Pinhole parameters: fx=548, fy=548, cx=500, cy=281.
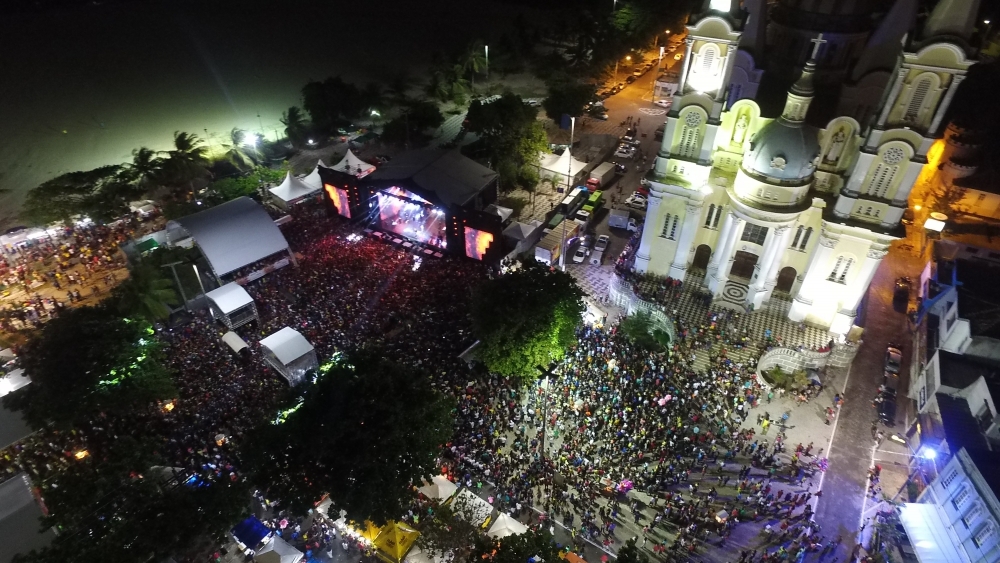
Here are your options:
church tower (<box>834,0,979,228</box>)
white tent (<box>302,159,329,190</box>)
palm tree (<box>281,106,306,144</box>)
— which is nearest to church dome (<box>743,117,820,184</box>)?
church tower (<box>834,0,979,228</box>)

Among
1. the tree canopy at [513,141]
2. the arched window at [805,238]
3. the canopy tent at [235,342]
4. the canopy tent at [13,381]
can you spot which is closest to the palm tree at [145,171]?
the canopy tent at [13,381]

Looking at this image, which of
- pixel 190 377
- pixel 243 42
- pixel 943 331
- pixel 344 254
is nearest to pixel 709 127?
pixel 943 331

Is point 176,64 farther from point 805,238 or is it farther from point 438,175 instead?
point 805,238

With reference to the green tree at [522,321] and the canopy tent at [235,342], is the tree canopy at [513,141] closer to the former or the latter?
the green tree at [522,321]

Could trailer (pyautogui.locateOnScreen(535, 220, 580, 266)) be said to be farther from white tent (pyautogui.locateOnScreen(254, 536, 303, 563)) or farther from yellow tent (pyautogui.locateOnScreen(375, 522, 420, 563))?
white tent (pyautogui.locateOnScreen(254, 536, 303, 563))

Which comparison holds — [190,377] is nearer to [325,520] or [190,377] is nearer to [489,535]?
[325,520]

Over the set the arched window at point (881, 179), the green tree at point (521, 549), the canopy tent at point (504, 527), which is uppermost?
the arched window at point (881, 179)
